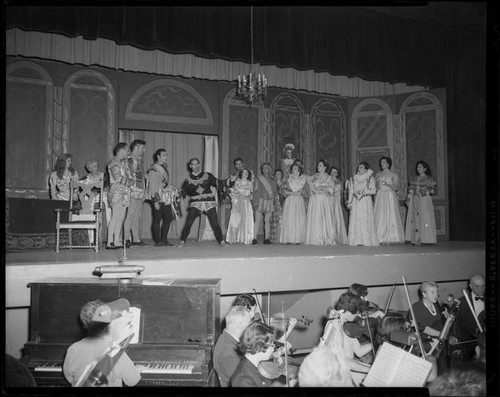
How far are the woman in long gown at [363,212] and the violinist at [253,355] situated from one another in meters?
4.81

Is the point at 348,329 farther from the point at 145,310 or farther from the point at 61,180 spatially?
the point at 61,180

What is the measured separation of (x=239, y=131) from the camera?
378 inches

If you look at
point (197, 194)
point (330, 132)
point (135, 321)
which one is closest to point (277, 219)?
point (197, 194)

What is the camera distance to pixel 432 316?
174 inches

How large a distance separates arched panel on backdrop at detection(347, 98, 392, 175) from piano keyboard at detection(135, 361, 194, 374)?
762cm

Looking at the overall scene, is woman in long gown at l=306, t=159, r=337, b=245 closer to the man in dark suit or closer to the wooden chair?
the man in dark suit

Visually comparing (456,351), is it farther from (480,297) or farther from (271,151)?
(271,151)

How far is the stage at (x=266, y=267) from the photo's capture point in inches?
176

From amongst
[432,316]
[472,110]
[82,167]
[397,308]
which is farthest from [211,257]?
[472,110]

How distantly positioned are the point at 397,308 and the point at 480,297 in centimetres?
160

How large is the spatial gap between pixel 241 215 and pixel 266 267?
2779mm

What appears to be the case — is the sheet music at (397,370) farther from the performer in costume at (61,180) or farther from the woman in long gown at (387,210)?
the performer in costume at (61,180)

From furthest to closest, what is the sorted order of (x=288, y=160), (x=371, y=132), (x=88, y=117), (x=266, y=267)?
(x=371, y=132) < (x=288, y=160) < (x=88, y=117) < (x=266, y=267)

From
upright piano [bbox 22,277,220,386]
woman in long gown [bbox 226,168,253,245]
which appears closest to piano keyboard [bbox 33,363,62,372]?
upright piano [bbox 22,277,220,386]
